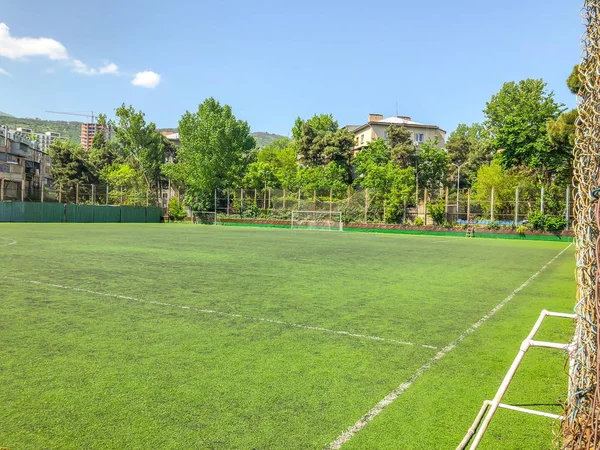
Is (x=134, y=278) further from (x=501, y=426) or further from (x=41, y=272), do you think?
(x=501, y=426)

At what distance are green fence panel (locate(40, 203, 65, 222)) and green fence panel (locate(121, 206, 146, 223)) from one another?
20.1 feet

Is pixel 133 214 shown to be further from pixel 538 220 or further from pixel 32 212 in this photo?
pixel 538 220

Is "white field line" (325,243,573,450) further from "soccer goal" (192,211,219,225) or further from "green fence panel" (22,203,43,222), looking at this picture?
"soccer goal" (192,211,219,225)

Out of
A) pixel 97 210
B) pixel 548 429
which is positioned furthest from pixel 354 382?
pixel 97 210

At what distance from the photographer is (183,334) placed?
17.8ft

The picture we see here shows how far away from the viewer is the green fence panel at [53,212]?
1487 inches

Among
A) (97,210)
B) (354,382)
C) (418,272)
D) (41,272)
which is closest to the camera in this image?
(354,382)

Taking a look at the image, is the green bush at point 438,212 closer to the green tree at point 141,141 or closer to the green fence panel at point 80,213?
the green fence panel at point 80,213

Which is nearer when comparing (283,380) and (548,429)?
(548,429)

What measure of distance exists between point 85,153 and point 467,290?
74.3 meters

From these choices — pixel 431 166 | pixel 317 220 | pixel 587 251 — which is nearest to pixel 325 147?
pixel 431 166

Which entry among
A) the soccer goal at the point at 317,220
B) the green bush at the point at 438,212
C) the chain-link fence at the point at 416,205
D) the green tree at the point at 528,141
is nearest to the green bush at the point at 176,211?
the chain-link fence at the point at 416,205

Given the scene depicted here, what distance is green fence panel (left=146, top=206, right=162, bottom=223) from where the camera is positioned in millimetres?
48344

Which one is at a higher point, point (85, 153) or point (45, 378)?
point (85, 153)
